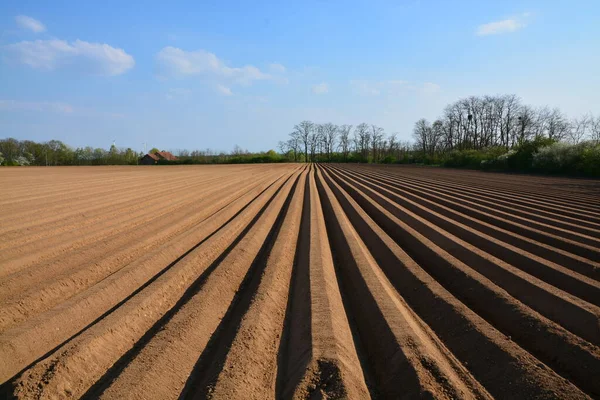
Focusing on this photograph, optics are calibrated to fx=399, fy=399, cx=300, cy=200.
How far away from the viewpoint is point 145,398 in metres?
2.84

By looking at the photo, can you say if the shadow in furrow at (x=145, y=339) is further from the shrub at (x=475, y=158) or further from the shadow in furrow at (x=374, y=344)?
the shrub at (x=475, y=158)

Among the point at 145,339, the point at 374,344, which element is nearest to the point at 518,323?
the point at 374,344

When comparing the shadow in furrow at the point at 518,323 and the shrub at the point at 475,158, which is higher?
the shrub at the point at 475,158

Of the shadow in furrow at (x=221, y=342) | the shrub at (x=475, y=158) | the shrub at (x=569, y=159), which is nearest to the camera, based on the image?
the shadow in furrow at (x=221, y=342)

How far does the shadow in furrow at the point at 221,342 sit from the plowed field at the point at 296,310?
0.02 metres

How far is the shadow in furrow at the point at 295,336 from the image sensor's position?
3.10m

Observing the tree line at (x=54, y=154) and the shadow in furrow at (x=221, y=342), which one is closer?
the shadow in furrow at (x=221, y=342)

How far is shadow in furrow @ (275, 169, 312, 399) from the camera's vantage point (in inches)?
122

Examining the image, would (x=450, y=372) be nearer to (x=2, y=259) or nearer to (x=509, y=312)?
(x=509, y=312)

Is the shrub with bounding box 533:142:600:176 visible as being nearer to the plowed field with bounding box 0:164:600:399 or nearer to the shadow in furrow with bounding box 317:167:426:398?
the plowed field with bounding box 0:164:600:399

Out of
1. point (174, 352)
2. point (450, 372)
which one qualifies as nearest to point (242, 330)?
point (174, 352)

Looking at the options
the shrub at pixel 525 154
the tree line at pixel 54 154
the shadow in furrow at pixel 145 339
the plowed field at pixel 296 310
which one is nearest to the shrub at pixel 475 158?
the shrub at pixel 525 154

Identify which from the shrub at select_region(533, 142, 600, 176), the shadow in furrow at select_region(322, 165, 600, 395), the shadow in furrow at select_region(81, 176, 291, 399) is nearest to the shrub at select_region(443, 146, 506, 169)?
the shrub at select_region(533, 142, 600, 176)

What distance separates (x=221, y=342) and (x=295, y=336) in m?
0.71
